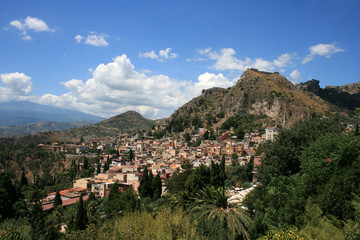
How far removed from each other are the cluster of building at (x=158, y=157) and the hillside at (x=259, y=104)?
15.9 meters

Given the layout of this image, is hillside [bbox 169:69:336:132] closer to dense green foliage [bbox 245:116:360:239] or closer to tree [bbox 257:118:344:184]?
tree [bbox 257:118:344:184]

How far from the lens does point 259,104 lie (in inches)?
3740

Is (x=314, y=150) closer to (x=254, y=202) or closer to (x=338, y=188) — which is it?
(x=338, y=188)

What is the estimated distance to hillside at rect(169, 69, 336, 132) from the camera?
87.6 m

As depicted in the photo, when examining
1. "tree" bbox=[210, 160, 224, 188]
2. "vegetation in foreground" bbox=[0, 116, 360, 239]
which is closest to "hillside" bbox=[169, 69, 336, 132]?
"tree" bbox=[210, 160, 224, 188]

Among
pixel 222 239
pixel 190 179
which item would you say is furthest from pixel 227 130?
pixel 222 239

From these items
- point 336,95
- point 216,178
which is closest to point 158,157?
point 216,178

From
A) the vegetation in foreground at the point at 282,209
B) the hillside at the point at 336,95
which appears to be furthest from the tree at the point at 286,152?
the hillside at the point at 336,95

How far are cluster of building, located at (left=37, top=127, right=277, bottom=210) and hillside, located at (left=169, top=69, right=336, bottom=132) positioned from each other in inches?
625

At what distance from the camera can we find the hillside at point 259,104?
87.6 meters

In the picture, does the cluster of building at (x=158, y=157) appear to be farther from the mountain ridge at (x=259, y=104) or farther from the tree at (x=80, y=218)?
the tree at (x=80, y=218)

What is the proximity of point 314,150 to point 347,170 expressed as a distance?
3576 millimetres

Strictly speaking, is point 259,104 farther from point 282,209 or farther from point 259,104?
point 282,209

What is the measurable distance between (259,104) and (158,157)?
49.7m
